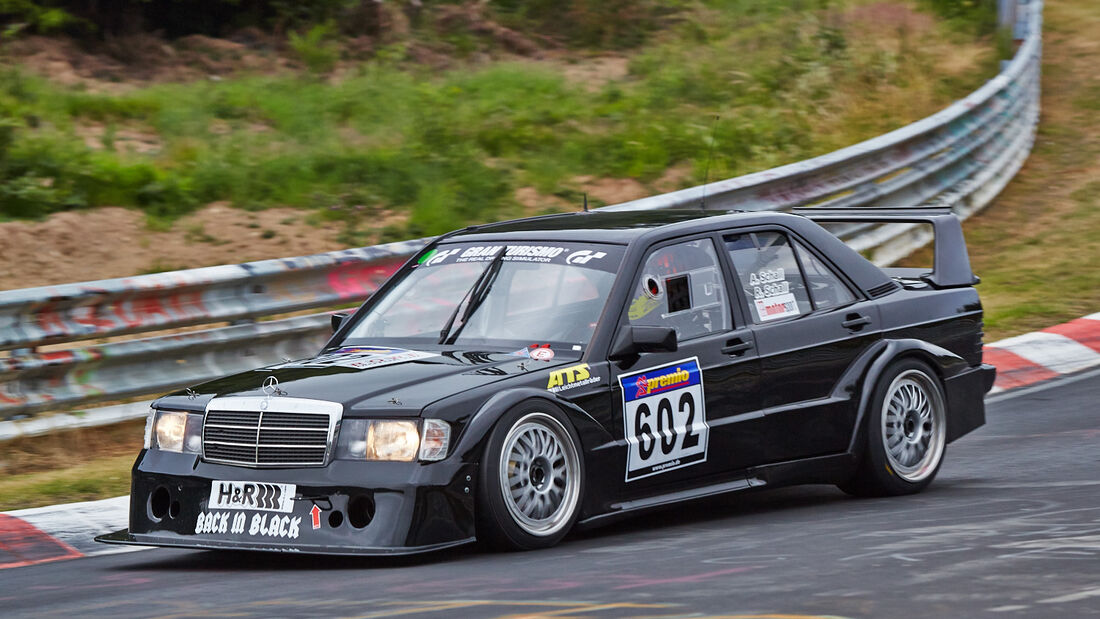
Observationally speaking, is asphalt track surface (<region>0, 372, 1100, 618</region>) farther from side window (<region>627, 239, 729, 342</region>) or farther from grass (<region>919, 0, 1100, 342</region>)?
grass (<region>919, 0, 1100, 342</region>)

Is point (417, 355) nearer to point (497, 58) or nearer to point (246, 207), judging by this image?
point (246, 207)

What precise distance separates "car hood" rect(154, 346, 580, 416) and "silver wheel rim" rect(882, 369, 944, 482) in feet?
6.05

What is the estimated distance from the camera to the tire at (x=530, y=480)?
18.4 feet

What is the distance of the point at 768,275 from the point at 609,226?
0.78 meters

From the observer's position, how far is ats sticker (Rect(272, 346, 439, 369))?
6203 millimetres

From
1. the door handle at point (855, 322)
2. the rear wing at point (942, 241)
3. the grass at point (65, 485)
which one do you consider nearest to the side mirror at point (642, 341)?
the door handle at point (855, 322)

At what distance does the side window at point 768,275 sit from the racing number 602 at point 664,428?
658 millimetres

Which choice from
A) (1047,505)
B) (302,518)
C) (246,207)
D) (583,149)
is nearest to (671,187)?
(583,149)

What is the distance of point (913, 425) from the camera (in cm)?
732

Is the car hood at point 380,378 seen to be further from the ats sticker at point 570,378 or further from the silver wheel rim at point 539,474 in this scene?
the silver wheel rim at point 539,474

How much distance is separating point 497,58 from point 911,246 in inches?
281

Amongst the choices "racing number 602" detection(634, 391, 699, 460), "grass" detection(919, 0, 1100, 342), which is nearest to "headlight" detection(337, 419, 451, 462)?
"racing number 602" detection(634, 391, 699, 460)

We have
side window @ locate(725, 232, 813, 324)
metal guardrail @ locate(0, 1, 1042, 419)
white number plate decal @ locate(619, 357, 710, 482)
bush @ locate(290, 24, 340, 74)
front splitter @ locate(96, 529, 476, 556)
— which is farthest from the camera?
bush @ locate(290, 24, 340, 74)

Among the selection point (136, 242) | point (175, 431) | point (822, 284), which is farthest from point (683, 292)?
point (136, 242)
